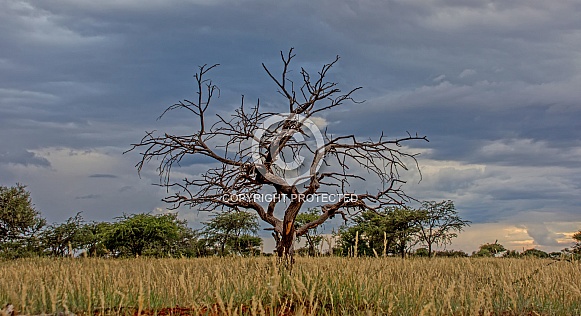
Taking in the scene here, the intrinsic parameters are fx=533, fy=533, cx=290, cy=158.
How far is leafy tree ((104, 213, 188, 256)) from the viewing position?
26255 millimetres

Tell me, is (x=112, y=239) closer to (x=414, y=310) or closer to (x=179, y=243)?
(x=179, y=243)

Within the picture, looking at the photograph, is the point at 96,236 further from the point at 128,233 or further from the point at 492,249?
the point at 492,249

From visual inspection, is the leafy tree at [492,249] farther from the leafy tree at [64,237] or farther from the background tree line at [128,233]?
the leafy tree at [64,237]

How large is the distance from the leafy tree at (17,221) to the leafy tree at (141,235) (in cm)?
422

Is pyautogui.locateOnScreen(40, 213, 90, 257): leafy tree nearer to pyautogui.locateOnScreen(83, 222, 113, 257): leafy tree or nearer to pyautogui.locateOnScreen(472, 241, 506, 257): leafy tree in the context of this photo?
pyautogui.locateOnScreen(83, 222, 113, 257): leafy tree

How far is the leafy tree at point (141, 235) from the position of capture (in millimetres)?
26255

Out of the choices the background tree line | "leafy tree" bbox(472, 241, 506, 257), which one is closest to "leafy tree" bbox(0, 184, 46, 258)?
the background tree line

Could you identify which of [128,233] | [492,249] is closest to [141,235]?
[128,233]

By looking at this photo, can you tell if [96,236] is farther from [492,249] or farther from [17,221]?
[492,249]

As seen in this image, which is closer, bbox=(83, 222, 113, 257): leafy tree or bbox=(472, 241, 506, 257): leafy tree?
bbox=(83, 222, 113, 257): leafy tree

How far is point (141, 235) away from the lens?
26.8 meters

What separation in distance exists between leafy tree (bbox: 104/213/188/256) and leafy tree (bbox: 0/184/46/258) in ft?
13.9

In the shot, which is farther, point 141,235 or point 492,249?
point 492,249

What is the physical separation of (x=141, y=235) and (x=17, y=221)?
22.0ft
